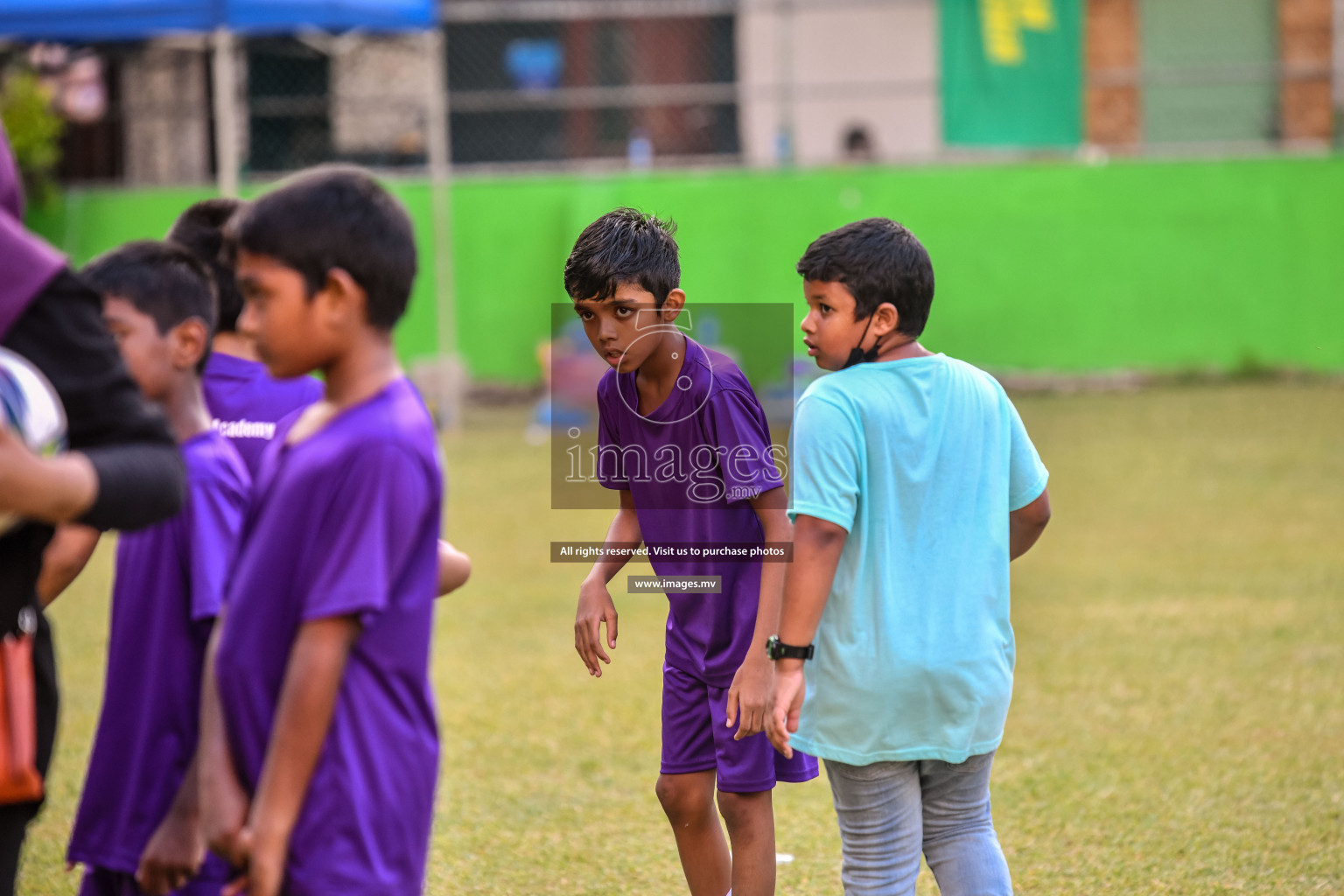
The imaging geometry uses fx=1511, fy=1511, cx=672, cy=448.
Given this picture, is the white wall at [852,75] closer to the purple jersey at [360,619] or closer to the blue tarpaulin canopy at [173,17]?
the blue tarpaulin canopy at [173,17]

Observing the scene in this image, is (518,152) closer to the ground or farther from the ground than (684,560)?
farther from the ground

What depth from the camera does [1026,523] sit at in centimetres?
302

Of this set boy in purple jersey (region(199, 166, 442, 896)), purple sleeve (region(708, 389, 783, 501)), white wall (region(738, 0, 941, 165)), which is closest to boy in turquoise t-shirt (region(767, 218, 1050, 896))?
purple sleeve (region(708, 389, 783, 501))

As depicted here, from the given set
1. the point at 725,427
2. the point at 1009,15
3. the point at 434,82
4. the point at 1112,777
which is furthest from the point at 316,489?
the point at 1009,15

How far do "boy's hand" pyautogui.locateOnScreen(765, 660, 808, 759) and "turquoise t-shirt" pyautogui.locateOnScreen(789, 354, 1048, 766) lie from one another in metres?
0.07

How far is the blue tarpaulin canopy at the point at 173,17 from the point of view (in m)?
11.7

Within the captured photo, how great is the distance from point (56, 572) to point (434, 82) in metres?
11.0

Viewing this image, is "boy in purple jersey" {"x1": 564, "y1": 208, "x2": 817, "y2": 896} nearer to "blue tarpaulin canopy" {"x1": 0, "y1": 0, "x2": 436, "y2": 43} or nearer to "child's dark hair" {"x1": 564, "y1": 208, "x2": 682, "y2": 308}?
"child's dark hair" {"x1": 564, "y1": 208, "x2": 682, "y2": 308}

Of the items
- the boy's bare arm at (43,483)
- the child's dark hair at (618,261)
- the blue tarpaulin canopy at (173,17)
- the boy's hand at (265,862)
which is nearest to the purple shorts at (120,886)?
the boy's hand at (265,862)

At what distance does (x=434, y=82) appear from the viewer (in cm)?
1308

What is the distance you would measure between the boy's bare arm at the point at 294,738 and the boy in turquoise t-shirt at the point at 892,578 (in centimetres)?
101

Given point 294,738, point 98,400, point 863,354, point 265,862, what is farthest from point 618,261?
point 265,862

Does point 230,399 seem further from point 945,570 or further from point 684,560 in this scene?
point 945,570

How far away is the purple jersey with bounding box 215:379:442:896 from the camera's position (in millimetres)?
1996
